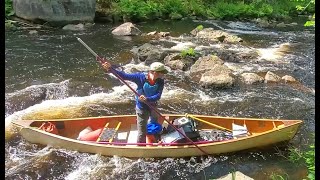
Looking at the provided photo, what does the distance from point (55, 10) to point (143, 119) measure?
1542 centimetres

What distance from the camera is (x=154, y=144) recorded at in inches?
314

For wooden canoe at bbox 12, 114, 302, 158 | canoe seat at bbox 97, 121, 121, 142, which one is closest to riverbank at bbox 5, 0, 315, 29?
wooden canoe at bbox 12, 114, 302, 158

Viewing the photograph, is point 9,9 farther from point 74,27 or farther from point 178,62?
point 178,62

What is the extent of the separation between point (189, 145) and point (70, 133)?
2.99 meters

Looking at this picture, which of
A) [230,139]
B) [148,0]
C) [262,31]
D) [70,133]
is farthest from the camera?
[148,0]

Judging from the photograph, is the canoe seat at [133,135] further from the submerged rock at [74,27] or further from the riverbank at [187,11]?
the riverbank at [187,11]

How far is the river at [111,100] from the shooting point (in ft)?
25.9

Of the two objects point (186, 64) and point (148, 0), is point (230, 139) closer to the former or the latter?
point (186, 64)

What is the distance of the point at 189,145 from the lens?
316 inches

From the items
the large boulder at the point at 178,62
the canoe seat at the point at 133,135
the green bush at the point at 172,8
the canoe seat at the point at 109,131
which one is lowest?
A: the large boulder at the point at 178,62

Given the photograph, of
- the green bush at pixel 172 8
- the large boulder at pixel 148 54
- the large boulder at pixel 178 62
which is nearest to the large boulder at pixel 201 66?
the large boulder at pixel 178 62

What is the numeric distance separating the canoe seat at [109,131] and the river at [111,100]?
447mm

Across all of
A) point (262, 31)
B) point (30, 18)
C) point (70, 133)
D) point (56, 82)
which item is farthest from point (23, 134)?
point (262, 31)

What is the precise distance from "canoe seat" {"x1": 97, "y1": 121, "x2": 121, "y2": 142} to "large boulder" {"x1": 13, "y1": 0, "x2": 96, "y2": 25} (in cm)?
1394
